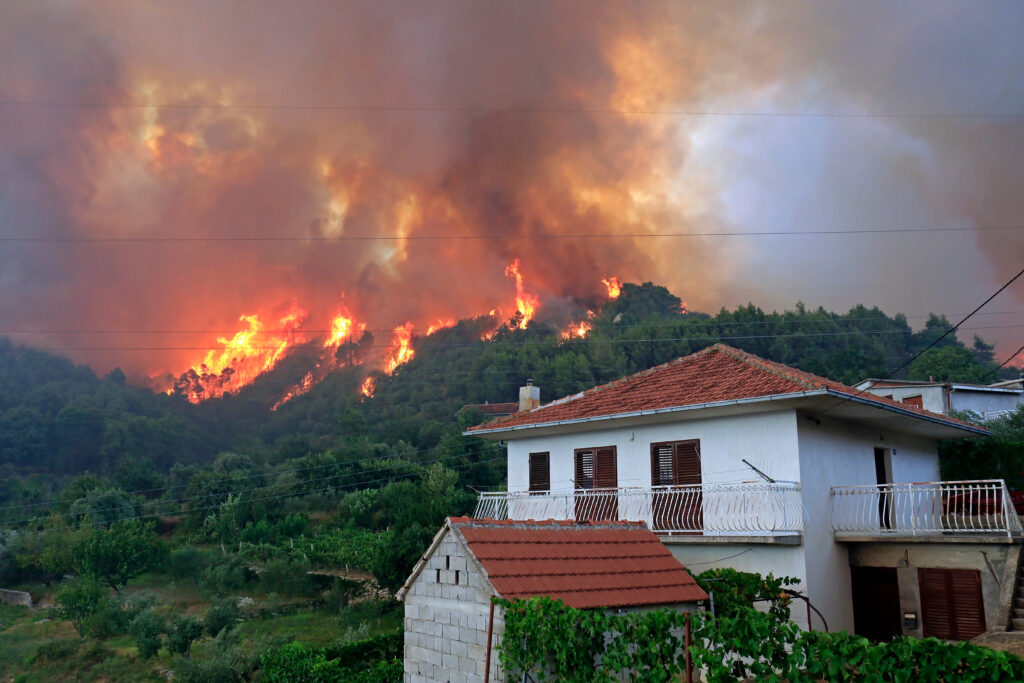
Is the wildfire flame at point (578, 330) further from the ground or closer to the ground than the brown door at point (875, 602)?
further from the ground

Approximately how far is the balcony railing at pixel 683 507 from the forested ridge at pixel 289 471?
5.20 meters

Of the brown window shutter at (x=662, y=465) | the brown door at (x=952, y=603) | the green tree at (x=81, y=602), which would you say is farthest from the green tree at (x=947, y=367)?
the green tree at (x=81, y=602)

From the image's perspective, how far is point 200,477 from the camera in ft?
207

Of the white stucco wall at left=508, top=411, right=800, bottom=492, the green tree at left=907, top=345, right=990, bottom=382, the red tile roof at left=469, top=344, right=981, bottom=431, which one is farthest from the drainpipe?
the green tree at left=907, top=345, right=990, bottom=382

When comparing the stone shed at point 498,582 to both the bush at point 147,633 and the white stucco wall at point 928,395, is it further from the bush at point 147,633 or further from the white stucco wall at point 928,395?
the white stucco wall at point 928,395

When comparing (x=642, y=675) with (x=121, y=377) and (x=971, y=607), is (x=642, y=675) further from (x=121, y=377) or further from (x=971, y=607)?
(x=121, y=377)

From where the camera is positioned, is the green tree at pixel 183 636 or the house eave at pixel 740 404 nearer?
the house eave at pixel 740 404

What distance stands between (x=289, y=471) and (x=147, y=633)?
1239 inches

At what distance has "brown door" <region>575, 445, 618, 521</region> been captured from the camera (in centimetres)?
1934

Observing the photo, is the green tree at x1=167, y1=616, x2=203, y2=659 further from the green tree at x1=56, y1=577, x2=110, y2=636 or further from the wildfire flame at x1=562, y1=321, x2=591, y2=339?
the wildfire flame at x1=562, y1=321, x2=591, y2=339

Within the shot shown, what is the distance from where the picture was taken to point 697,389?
60.0 ft

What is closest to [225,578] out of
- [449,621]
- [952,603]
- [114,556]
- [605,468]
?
[114,556]

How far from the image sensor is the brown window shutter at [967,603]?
14.7m

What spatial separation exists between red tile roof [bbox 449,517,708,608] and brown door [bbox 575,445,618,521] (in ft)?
21.7
